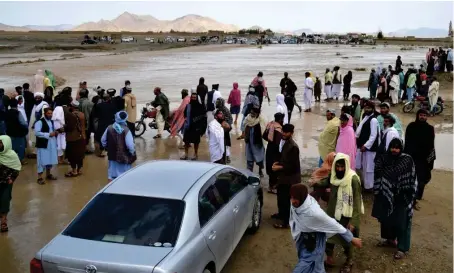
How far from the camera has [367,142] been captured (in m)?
8.85

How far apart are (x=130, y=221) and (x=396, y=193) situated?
345cm

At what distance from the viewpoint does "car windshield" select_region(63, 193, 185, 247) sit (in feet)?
15.5

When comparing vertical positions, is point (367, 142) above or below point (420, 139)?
below

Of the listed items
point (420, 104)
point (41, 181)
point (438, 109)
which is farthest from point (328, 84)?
point (41, 181)

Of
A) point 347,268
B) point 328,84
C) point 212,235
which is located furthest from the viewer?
point 328,84

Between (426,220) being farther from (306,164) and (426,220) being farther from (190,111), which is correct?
(190,111)

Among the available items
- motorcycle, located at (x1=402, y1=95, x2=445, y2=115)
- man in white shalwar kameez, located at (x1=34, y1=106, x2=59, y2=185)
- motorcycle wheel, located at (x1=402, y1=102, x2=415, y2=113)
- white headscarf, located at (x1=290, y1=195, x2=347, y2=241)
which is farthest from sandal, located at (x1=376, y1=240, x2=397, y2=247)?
motorcycle wheel, located at (x1=402, y1=102, x2=415, y2=113)

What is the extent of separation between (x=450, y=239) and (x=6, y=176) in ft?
22.0

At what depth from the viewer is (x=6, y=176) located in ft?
23.7

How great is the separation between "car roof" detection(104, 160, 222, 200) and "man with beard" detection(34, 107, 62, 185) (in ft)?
13.8

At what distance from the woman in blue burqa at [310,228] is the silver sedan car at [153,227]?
0.93m

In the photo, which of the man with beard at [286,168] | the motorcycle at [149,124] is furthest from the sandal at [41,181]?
the man with beard at [286,168]

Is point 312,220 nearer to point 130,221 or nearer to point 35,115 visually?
point 130,221

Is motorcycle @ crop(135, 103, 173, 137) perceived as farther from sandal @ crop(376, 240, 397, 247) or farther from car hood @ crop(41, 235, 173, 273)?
car hood @ crop(41, 235, 173, 273)
